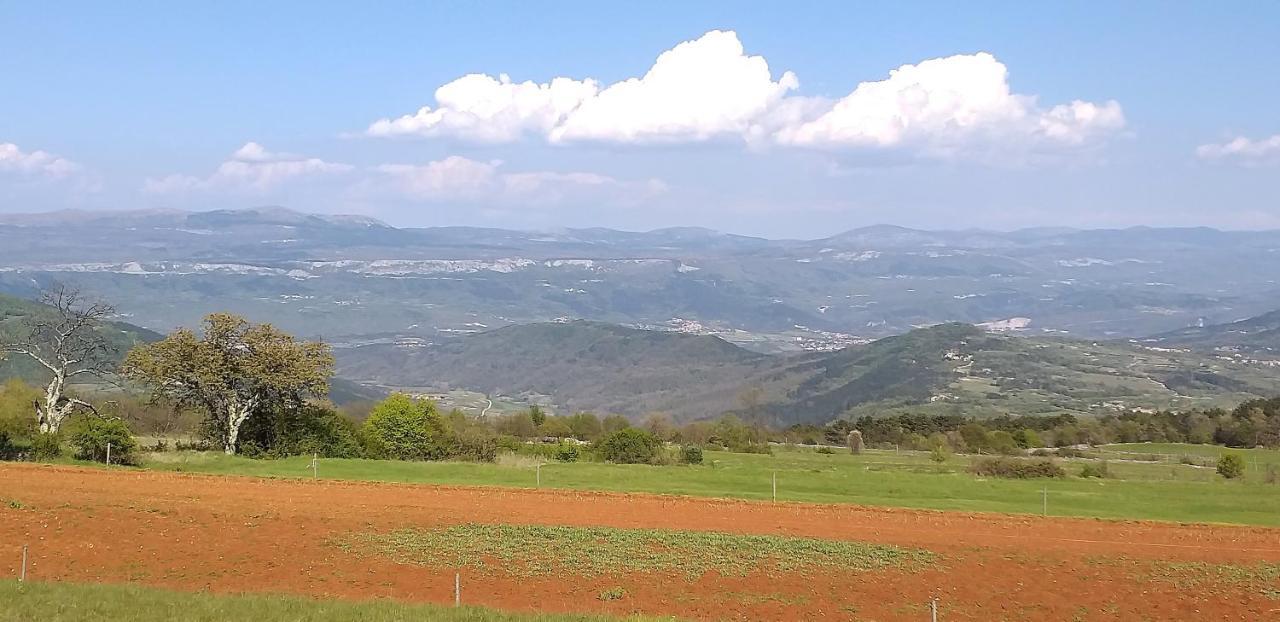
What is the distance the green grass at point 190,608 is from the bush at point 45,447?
2707 centimetres

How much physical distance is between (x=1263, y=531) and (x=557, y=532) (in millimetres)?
23551

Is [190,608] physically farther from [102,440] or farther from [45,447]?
[45,447]

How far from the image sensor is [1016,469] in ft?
176

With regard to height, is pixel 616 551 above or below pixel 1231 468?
above

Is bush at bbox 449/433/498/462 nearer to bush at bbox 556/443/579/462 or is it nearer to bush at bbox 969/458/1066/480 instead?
bush at bbox 556/443/579/462

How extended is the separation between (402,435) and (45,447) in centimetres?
1552

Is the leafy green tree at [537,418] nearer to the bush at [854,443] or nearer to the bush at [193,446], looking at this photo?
the bush at [854,443]

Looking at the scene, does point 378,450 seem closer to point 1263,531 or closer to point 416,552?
point 416,552

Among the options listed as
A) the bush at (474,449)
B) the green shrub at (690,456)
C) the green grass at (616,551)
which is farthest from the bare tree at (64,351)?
the green shrub at (690,456)

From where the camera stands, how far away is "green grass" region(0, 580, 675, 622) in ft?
57.1

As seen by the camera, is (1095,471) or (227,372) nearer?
(227,372)

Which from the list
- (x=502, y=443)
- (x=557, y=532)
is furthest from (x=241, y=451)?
(x=557, y=532)

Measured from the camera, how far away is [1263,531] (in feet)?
119

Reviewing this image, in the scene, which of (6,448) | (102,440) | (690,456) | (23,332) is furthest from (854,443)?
(23,332)
